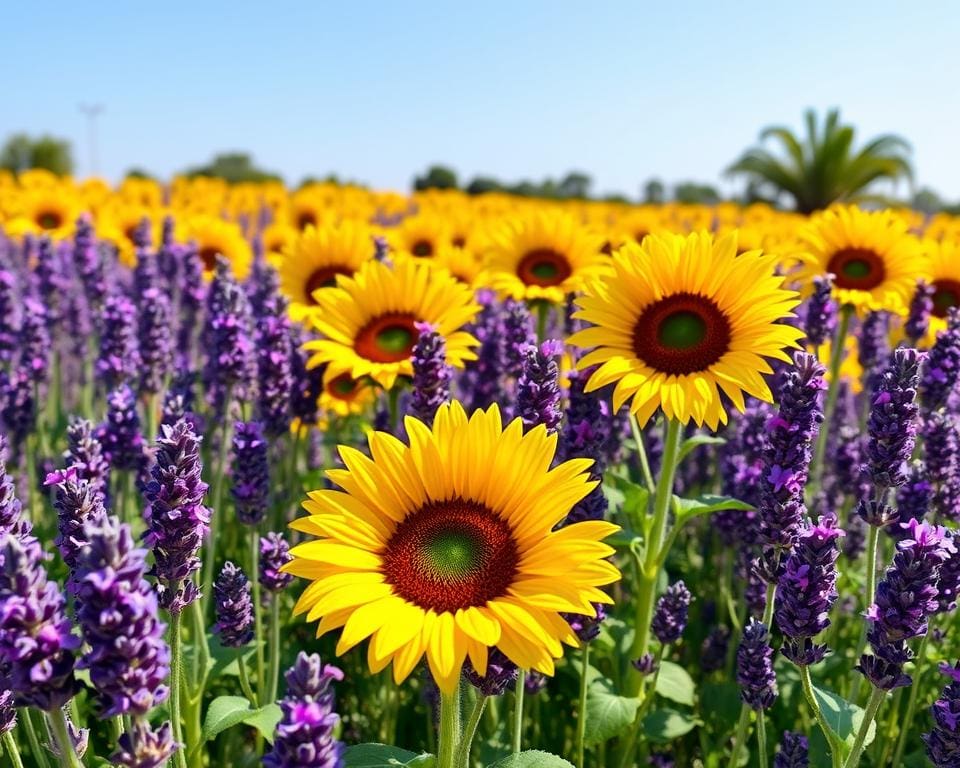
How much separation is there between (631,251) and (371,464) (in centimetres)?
167

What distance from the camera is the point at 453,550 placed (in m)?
2.44

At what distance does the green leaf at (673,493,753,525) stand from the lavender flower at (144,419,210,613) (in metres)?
1.94

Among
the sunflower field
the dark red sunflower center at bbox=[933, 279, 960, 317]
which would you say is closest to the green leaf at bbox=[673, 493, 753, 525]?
the sunflower field

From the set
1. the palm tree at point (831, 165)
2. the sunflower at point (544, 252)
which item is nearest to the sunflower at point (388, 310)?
the sunflower at point (544, 252)

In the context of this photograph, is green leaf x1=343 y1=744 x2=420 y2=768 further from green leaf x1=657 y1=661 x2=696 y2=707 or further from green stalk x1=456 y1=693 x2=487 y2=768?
green leaf x1=657 y1=661 x2=696 y2=707

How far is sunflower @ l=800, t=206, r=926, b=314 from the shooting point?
5328 millimetres

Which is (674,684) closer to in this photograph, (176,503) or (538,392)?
(538,392)

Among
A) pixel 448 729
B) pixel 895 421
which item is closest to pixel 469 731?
pixel 448 729

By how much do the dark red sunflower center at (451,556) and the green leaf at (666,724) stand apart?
1546mm

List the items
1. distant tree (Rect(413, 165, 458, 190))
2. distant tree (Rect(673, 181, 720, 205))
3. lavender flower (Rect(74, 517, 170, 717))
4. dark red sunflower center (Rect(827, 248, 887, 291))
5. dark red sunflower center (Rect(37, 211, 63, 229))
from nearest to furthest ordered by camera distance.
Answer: lavender flower (Rect(74, 517, 170, 717)) < dark red sunflower center (Rect(827, 248, 887, 291)) < dark red sunflower center (Rect(37, 211, 63, 229)) < distant tree (Rect(413, 165, 458, 190)) < distant tree (Rect(673, 181, 720, 205))

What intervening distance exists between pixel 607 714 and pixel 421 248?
5.53 m

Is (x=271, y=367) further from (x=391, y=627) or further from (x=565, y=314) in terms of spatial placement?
(x=391, y=627)

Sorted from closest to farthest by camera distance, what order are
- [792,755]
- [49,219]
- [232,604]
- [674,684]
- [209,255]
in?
1. [232,604]
2. [792,755]
3. [674,684]
4. [209,255]
5. [49,219]

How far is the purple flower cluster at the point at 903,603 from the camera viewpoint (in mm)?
2141
